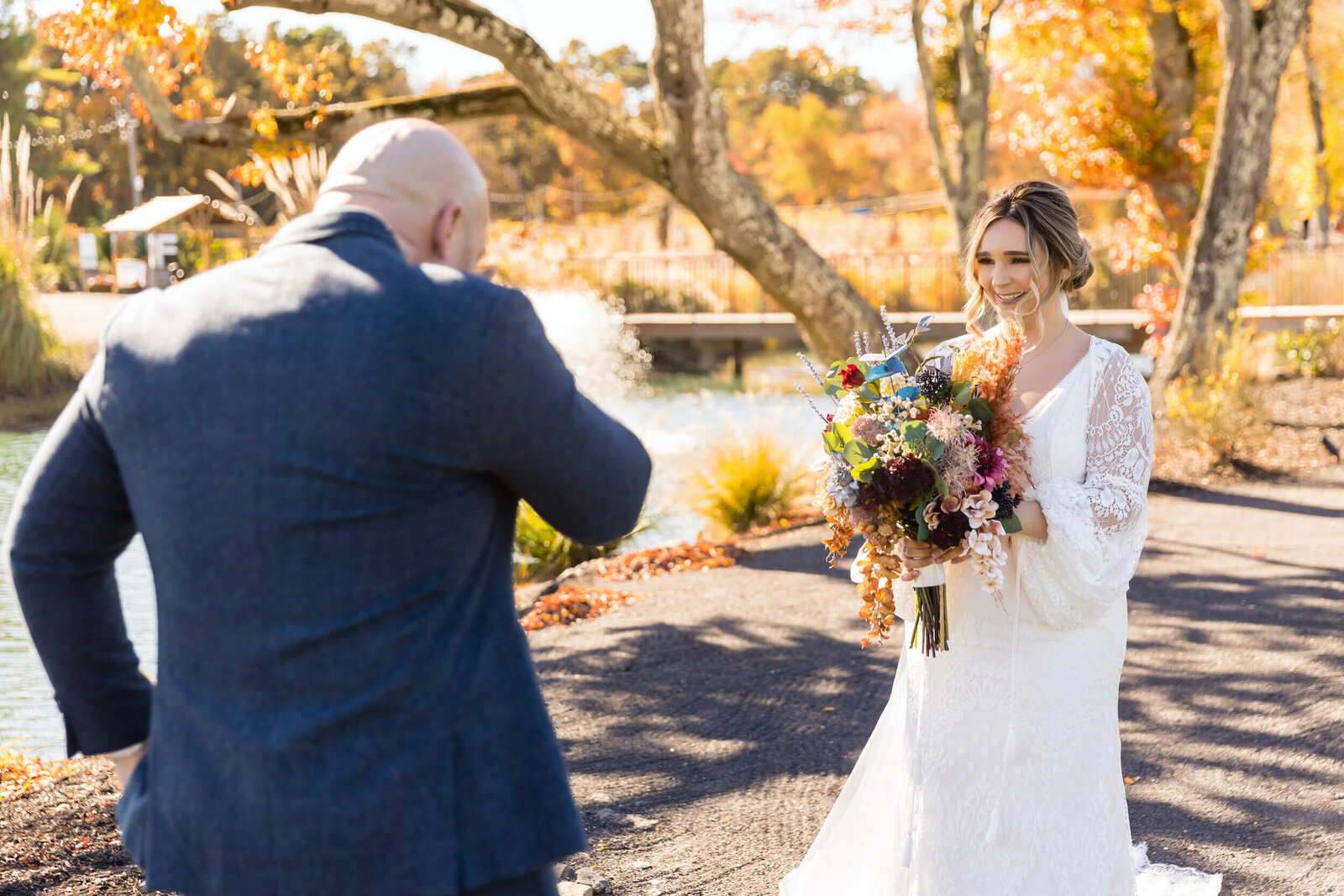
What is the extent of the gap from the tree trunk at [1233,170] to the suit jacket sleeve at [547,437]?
1133 centimetres

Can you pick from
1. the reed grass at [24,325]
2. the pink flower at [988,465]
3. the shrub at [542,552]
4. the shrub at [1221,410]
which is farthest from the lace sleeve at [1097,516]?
the reed grass at [24,325]

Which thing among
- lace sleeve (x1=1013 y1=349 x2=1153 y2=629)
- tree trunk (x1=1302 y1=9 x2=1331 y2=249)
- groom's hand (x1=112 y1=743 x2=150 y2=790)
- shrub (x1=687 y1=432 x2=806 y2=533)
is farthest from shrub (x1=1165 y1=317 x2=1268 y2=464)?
tree trunk (x1=1302 y1=9 x2=1331 y2=249)

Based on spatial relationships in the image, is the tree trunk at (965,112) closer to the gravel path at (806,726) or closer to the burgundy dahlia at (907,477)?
the gravel path at (806,726)

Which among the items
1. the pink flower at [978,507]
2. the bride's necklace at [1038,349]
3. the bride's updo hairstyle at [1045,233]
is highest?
the bride's updo hairstyle at [1045,233]

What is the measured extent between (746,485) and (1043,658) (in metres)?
7.13

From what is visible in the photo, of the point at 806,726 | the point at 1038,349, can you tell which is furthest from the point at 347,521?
the point at 806,726

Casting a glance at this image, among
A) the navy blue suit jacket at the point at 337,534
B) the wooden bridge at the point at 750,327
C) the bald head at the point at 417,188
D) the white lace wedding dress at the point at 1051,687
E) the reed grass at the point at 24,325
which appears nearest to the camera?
the navy blue suit jacket at the point at 337,534

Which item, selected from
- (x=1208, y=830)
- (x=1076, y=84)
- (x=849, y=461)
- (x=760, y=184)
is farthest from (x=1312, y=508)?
(x=760, y=184)

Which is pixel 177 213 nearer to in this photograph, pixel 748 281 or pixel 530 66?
pixel 530 66

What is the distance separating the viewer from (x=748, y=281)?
88.5 ft

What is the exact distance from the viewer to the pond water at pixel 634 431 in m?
6.80

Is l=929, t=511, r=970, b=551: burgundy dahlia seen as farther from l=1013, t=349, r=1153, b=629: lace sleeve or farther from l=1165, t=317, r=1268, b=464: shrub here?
l=1165, t=317, r=1268, b=464: shrub

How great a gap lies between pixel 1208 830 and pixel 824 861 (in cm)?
149

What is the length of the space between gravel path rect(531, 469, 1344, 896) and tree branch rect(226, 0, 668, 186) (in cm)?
313
